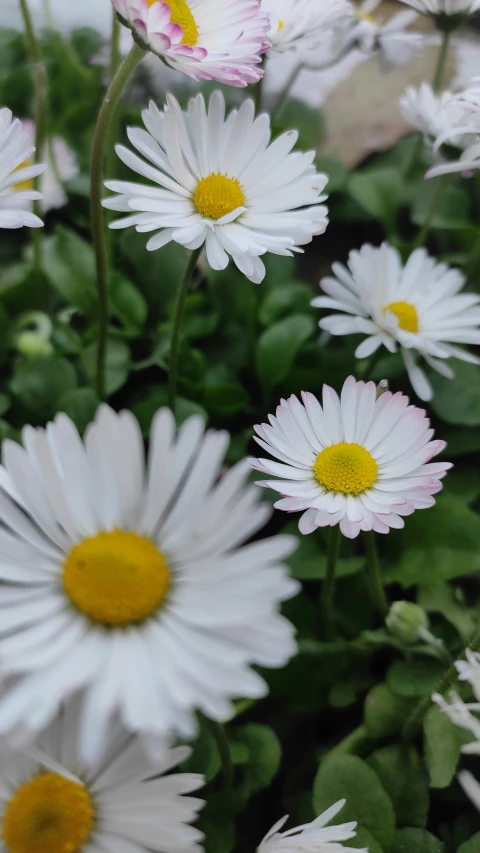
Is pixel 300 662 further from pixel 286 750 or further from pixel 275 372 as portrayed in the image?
pixel 275 372

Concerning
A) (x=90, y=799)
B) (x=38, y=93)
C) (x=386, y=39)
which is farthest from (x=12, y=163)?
(x=386, y=39)

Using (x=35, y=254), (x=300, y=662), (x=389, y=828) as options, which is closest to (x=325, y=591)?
(x=300, y=662)

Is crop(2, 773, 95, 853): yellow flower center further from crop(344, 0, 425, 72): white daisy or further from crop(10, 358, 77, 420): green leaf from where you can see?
crop(344, 0, 425, 72): white daisy

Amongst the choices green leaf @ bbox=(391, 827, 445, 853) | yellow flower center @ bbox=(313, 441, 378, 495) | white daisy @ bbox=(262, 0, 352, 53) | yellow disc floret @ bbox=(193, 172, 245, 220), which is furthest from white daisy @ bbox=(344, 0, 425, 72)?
green leaf @ bbox=(391, 827, 445, 853)

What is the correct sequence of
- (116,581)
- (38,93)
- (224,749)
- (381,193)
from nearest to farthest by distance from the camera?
(116,581) → (224,749) → (38,93) → (381,193)

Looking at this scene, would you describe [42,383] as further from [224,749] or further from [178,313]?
[224,749]

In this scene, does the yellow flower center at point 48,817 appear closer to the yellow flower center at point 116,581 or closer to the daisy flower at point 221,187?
the yellow flower center at point 116,581

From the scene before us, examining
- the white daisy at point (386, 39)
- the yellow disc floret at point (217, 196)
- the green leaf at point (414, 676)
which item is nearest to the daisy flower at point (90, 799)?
the green leaf at point (414, 676)
